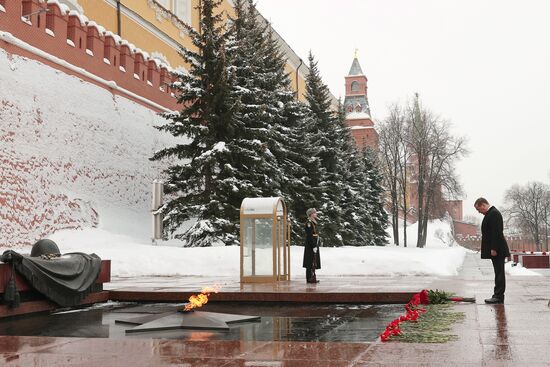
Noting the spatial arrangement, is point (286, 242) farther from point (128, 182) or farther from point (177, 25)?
point (177, 25)

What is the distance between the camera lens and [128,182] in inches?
806

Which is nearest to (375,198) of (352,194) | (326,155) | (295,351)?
(352,194)

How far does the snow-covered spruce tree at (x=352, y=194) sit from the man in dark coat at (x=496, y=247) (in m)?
20.8

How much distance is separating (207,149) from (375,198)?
23.6 metres

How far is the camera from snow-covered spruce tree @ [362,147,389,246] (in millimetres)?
39875

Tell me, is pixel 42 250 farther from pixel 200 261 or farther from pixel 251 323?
pixel 200 261

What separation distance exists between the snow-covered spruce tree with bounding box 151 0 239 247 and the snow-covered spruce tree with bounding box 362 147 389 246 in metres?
20.5

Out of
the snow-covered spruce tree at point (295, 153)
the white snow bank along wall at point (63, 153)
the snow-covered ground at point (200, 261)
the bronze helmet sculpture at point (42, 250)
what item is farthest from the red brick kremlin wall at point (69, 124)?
the bronze helmet sculpture at point (42, 250)

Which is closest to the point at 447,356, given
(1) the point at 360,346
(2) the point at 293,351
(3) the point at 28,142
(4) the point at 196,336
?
(1) the point at 360,346

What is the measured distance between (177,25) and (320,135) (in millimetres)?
7769

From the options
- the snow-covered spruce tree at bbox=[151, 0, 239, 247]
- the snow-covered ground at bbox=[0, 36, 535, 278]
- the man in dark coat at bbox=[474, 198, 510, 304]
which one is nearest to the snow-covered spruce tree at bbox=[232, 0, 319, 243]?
the snow-covered spruce tree at bbox=[151, 0, 239, 247]

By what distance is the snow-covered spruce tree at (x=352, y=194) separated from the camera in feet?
103

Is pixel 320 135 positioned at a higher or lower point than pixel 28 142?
higher

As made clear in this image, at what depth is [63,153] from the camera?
1738cm
